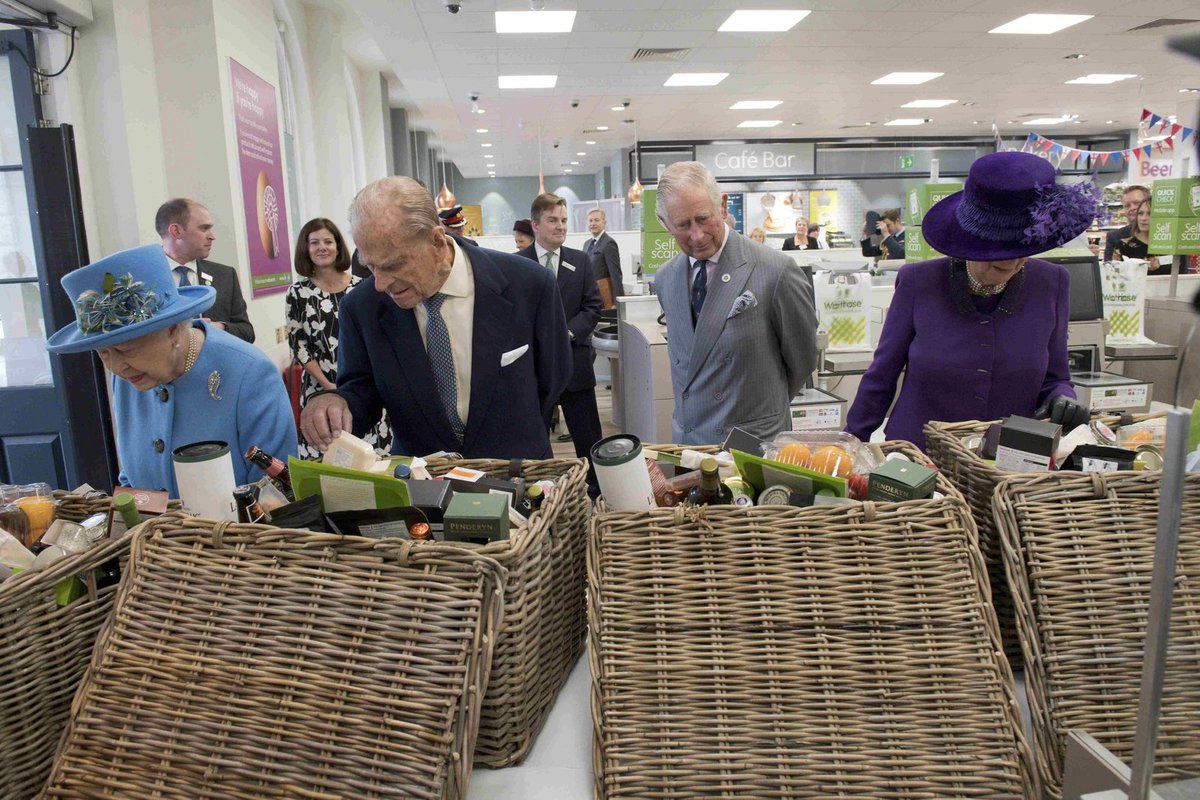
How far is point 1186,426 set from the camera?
1.97 ft

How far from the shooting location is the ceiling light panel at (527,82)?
10172 millimetres

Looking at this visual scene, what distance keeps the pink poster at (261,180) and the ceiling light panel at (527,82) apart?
4745 millimetres

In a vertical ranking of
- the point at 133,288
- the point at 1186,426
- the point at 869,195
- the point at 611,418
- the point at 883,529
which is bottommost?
the point at 611,418

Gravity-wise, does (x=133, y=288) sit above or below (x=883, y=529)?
above

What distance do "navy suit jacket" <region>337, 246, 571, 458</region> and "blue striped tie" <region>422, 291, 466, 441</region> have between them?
0.03 metres

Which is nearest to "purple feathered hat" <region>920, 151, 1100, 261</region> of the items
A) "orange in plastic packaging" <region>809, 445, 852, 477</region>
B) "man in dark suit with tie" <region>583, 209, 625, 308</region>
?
"orange in plastic packaging" <region>809, 445, 852, 477</region>

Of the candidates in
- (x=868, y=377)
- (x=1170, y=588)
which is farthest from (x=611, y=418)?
(x=1170, y=588)

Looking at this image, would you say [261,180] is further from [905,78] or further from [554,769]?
[905,78]

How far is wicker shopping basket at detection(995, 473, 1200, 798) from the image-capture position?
1005 millimetres

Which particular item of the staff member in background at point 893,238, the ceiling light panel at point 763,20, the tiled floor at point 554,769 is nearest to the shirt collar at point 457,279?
the tiled floor at point 554,769

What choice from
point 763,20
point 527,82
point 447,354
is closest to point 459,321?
point 447,354

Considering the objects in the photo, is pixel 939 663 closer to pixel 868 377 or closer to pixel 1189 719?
pixel 1189 719

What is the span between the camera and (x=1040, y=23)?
804 cm

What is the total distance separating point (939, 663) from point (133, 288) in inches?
65.8
